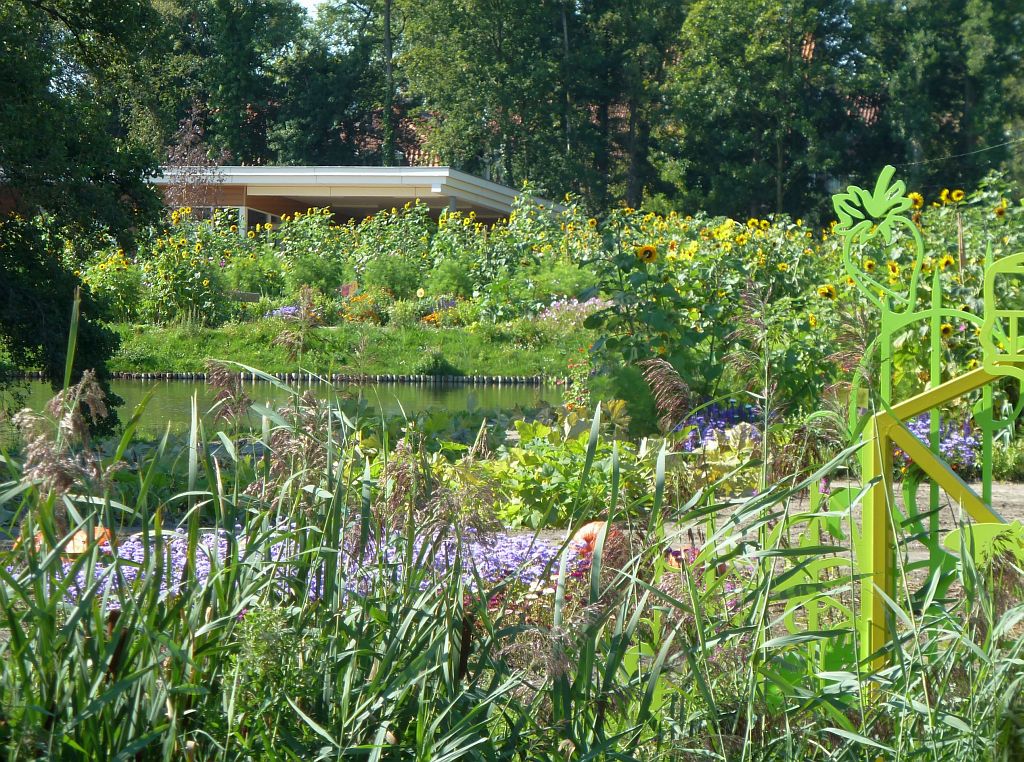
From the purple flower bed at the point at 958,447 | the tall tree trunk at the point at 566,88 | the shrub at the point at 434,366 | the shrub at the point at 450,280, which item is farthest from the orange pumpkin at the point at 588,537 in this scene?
the tall tree trunk at the point at 566,88

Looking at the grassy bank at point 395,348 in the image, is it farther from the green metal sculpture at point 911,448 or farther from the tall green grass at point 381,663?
the tall green grass at point 381,663

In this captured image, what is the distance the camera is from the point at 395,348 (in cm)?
1333

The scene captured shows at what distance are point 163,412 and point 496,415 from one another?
2988 millimetres

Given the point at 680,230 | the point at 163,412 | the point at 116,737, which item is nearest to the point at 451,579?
the point at 116,737

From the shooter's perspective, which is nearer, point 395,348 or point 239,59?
point 395,348

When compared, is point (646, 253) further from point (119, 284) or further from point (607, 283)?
point (119, 284)

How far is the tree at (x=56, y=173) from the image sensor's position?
5613mm

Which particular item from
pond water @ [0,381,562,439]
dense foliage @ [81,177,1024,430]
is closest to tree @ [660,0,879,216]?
dense foliage @ [81,177,1024,430]

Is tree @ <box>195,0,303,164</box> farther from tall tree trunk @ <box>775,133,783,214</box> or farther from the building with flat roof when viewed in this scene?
tall tree trunk @ <box>775,133,783,214</box>

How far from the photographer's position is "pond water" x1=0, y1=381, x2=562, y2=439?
8.12m

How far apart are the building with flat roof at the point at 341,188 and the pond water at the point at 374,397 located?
11779 millimetres

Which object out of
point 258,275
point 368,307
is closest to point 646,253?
point 368,307

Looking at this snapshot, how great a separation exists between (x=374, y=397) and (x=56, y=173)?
4786mm

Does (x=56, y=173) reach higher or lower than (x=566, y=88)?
lower
